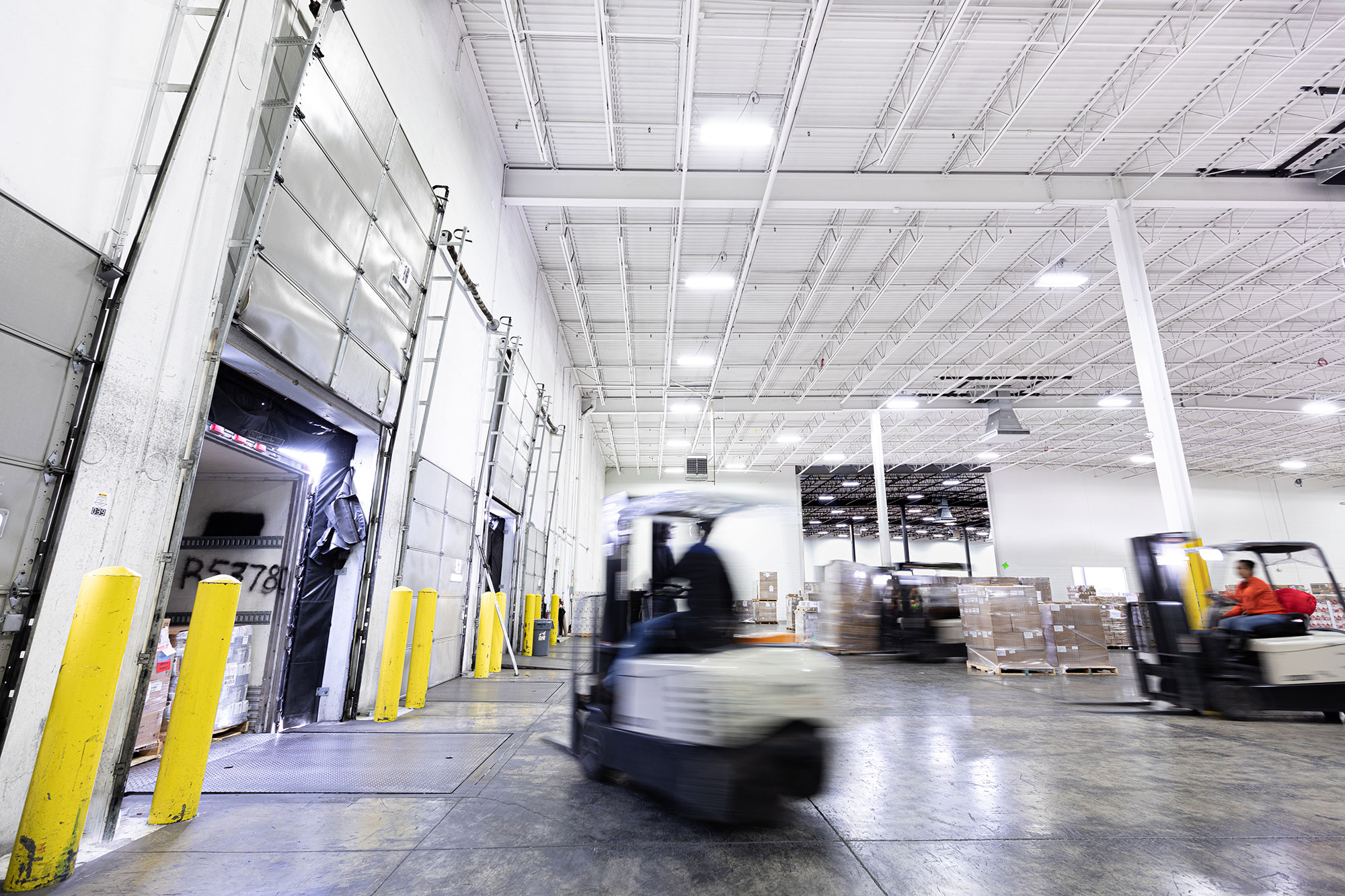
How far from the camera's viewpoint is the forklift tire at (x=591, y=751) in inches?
164

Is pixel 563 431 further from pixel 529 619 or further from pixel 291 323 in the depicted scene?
pixel 291 323

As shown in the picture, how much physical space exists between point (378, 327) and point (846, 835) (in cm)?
610

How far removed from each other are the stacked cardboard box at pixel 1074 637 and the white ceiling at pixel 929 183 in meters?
7.54

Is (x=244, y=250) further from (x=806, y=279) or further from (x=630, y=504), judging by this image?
(x=806, y=279)

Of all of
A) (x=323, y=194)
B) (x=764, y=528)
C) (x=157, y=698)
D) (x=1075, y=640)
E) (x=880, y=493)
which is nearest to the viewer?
(x=157, y=698)

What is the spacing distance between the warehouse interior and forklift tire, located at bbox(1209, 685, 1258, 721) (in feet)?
0.14

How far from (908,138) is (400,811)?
1236cm

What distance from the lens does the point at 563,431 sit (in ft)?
51.5

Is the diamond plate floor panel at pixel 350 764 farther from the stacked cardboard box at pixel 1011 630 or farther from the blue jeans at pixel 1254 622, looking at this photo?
the stacked cardboard box at pixel 1011 630

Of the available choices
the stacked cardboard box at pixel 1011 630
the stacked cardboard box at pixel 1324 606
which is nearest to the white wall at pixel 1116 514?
the stacked cardboard box at pixel 1324 606

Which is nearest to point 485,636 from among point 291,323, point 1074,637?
point 291,323

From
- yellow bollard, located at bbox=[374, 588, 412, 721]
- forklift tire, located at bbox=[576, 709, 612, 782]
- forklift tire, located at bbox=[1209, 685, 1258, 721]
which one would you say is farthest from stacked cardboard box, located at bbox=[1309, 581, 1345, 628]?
yellow bollard, located at bbox=[374, 588, 412, 721]

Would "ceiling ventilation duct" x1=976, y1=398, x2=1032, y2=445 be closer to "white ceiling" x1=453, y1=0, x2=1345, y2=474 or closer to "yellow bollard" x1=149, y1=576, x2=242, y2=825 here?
"white ceiling" x1=453, y1=0, x2=1345, y2=474

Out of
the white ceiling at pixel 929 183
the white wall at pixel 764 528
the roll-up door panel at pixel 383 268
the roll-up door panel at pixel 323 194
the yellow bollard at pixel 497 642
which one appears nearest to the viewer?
the roll-up door panel at pixel 323 194
